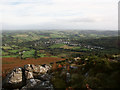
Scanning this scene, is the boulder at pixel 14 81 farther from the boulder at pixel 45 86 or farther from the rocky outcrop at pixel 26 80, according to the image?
the boulder at pixel 45 86

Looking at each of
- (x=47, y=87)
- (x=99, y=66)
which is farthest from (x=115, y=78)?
(x=47, y=87)

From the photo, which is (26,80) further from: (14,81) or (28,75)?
(14,81)

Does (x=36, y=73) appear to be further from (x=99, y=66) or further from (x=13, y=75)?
(x=99, y=66)

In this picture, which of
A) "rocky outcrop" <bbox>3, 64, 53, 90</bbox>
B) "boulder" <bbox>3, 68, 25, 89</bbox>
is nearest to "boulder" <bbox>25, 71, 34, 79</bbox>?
"rocky outcrop" <bbox>3, 64, 53, 90</bbox>

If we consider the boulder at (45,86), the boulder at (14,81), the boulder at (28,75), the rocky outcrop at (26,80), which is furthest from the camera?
the boulder at (28,75)

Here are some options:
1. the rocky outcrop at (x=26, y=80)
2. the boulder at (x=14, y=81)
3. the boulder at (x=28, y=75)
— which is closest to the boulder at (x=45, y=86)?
the rocky outcrop at (x=26, y=80)

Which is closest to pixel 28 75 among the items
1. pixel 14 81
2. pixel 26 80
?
pixel 26 80

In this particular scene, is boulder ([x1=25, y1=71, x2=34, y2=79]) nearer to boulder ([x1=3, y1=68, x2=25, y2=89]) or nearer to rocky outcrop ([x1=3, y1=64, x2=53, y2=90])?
rocky outcrop ([x1=3, y1=64, x2=53, y2=90])

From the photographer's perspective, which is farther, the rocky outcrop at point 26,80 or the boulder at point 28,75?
the boulder at point 28,75
